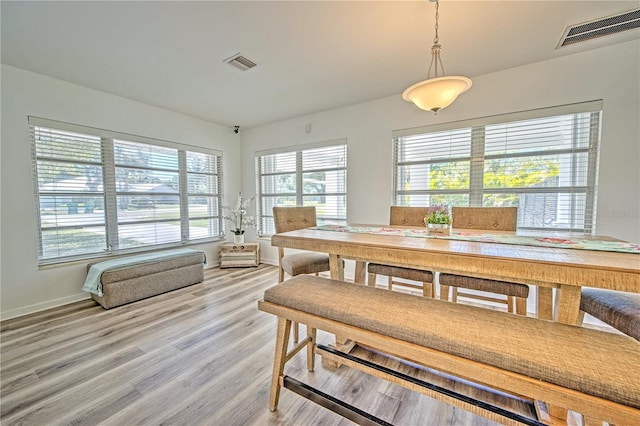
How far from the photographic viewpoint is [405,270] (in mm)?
2176

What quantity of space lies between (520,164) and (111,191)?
5004 millimetres

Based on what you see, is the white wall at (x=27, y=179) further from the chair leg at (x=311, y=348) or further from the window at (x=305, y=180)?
the chair leg at (x=311, y=348)

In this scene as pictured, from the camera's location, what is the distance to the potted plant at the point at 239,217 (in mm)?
4438

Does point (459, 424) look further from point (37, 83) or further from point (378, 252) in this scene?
point (37, 83)

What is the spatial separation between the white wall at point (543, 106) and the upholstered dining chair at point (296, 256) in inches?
48.5

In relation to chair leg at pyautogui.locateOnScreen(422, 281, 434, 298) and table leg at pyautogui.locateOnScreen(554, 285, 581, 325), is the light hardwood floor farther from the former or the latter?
table leg at pyautogui.locateOnScreen(554, 285, 581, 325)

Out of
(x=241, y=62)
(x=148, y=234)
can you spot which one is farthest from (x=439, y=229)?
(x=148, y=234)

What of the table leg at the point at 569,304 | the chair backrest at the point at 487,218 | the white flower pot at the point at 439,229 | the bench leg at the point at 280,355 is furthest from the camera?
the chair backrest at the point at 487,218

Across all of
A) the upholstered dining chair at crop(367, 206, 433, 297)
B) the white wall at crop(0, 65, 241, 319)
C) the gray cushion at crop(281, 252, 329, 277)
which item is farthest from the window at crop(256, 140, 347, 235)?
the white wall at crop(0, 65, 241, 319)

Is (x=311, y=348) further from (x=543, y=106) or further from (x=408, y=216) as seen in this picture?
(x=543, y=106)

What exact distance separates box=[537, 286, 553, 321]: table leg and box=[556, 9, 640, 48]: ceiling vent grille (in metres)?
2.18

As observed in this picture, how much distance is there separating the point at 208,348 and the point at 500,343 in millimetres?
2023

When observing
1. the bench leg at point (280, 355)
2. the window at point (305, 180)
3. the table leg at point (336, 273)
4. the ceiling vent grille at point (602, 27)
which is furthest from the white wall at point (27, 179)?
the ceiling vent grille at point (602, 27)

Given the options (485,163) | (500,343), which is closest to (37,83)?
(500,343)
